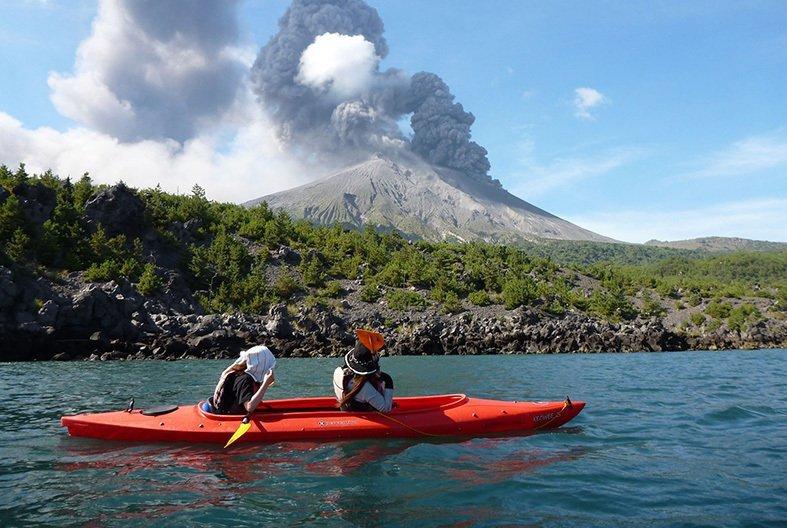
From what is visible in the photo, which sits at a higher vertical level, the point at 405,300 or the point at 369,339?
the point at 405,300

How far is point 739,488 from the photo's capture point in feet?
26.0

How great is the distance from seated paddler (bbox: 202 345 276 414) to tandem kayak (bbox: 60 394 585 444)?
0.31 m

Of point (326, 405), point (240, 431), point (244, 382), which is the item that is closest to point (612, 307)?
point (326, 405)

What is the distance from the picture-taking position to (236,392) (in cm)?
1153

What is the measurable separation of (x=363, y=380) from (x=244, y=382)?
255 centimetres

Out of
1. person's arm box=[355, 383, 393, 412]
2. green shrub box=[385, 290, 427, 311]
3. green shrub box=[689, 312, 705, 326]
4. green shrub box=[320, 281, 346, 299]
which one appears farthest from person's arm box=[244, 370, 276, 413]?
green shrub box=[689, 312, 705, 326]

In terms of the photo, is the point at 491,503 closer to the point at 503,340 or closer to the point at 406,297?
the point at 503,340

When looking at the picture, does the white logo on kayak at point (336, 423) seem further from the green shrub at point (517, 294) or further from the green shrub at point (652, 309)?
the green shrub at point (652, 309)

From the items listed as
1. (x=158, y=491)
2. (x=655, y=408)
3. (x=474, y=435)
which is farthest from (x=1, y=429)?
(x=655, y=408)

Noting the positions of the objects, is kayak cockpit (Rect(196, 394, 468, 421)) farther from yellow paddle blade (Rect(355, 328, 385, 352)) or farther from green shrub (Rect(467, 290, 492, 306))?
green shrub (Rect(467, 290, 492, 306))

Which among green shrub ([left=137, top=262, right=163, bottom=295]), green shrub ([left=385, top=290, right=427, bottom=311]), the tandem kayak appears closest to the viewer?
the tandem kayak

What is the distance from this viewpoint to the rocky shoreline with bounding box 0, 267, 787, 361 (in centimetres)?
3419

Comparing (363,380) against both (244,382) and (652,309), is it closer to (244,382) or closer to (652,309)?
(244,382)

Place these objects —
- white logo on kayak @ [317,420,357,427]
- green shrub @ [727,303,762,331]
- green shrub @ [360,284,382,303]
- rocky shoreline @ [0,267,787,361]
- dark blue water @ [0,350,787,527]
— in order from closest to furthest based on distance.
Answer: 1. dark blue water @ [0,350,787,527]
2. white logo on kayak @ [317,420,357,427]
3. rocky shoreline @ [0,267,787,361]
4. green shrub @ [360,284,382,303]
5. green shrub @ [727,303,762,331]
